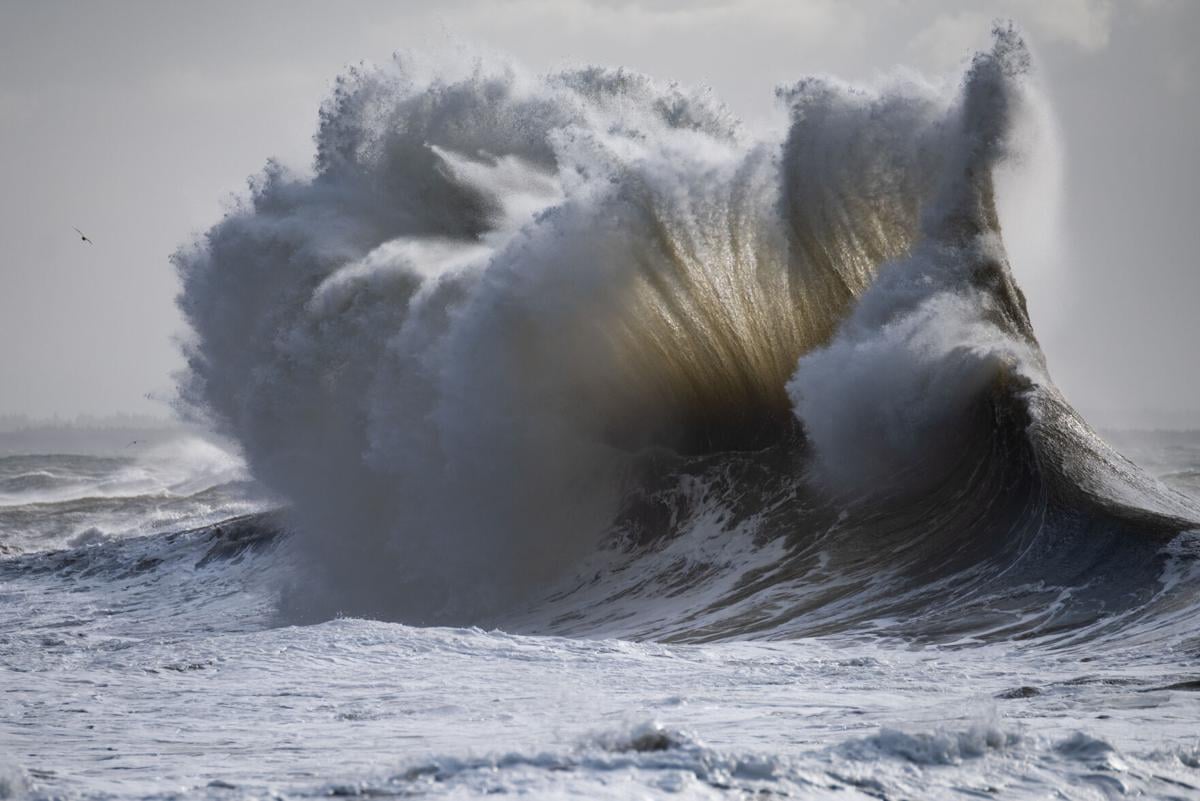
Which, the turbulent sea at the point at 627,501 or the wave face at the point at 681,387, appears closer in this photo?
the turbulent sea at the point at 627,501

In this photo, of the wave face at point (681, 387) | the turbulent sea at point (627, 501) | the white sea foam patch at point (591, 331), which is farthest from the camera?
the white sea foam patch at point (591, 331)

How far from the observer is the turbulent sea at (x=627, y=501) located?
5453mm

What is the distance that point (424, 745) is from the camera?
5457mm

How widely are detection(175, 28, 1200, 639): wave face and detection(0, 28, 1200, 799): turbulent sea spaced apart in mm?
45

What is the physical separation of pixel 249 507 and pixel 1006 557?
19.9m

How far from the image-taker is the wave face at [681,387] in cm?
1075

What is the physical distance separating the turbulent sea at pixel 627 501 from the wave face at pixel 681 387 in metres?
0.05

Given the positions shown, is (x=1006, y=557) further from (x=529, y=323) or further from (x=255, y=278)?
(x=255, y=278)

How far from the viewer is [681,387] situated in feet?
48.3

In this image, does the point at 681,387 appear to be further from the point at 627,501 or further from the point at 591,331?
the point at 627,501

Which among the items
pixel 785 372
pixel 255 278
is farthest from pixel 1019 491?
pixel 255 278

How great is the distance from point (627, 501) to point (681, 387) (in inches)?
58.5

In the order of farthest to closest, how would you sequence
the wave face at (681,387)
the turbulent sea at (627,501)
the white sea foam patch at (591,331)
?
the white sea foam patch at (591,331), the wave face at (681,387), the turbulent sea at (627,501)

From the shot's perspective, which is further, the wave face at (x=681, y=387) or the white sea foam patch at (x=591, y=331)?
the white sea foam patch at (x=591, y=331)
